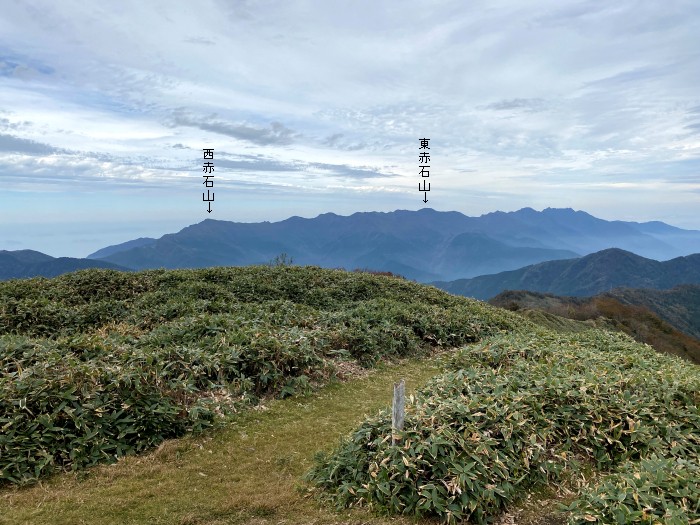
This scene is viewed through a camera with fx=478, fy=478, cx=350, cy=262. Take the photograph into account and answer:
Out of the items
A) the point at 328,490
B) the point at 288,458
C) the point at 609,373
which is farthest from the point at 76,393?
the point at 609,373

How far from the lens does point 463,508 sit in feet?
18.1

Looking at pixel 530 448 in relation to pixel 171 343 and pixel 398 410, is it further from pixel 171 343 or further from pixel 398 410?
pixel 171 343

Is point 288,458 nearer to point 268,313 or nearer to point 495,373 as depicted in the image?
point 495,373

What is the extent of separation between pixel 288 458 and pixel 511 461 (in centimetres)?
317

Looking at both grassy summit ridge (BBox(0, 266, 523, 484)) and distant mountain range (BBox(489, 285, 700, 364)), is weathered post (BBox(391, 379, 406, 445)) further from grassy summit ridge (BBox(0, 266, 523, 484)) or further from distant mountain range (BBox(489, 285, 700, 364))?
distant mountain range (BBox(489, 285, 700, 364))

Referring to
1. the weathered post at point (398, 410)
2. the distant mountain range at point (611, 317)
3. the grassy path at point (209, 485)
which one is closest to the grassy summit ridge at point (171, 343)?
the grassy path at point (209, 485)

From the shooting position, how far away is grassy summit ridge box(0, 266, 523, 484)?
6.97m

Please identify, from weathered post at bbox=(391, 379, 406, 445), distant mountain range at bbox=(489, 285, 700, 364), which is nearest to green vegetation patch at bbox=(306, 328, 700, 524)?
weathered post at bbox=(391, 379, 406, 445)

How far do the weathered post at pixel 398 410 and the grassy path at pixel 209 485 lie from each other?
1.04m

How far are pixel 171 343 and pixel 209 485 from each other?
4.77m

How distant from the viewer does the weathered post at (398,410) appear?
246 inches

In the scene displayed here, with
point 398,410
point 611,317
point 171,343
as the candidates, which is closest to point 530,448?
point 398,410

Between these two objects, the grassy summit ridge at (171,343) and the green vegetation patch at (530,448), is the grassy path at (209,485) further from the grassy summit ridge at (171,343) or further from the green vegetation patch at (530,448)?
the green vegetation patch at (530,448)

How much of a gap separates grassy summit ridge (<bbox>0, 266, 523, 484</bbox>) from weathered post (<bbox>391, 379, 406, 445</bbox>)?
332 centimetres
